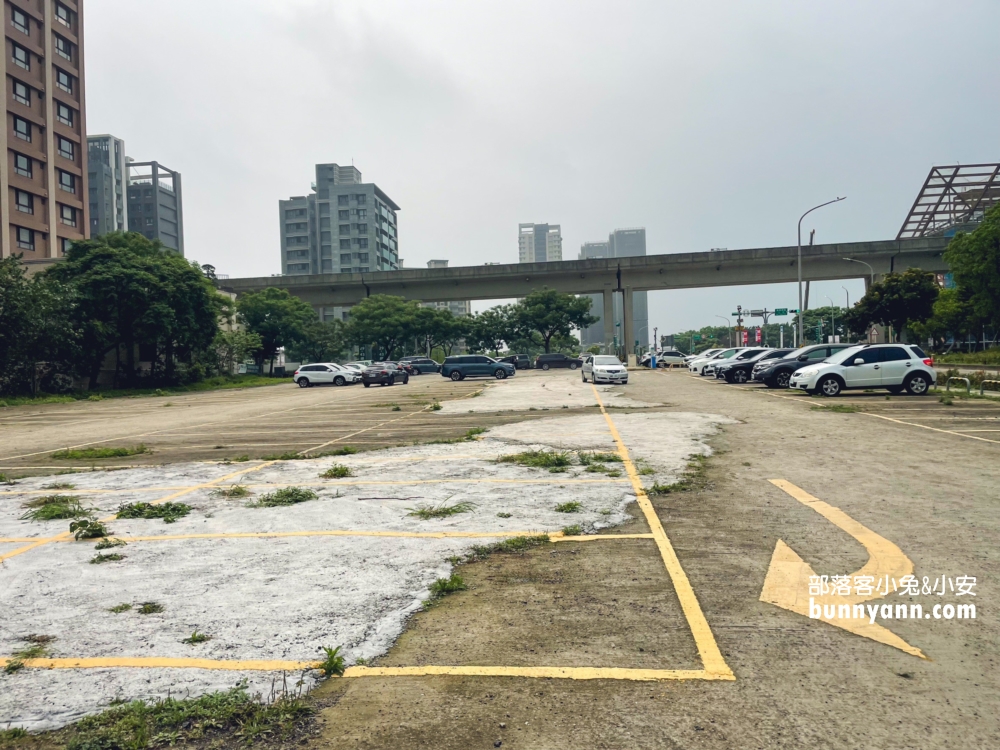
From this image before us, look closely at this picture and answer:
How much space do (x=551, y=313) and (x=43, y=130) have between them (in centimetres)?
4690

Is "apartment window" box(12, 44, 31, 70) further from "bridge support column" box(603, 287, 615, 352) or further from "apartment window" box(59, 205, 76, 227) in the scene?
"bridge support column" box(603, 287, 615, 352)

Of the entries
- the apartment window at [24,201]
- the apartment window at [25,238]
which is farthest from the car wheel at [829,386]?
the apartment window at [24,201]

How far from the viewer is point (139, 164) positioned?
416ft

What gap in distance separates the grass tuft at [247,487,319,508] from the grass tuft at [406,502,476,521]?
4.55 feet

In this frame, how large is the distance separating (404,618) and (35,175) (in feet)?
211

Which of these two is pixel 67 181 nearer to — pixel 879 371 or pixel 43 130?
pixel 43 130

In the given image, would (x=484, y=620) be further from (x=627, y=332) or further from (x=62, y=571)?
(x=627, y=332)

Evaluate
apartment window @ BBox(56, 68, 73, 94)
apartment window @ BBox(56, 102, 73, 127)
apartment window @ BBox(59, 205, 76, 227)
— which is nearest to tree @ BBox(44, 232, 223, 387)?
apartment window @ BBox(59, 205, 76, 227)

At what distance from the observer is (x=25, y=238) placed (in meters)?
52.8

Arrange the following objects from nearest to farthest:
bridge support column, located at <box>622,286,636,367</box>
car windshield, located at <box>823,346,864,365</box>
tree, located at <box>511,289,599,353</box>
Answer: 1. car windshield, located at <box>823,346,864,365</box>
2. bridge support column, located at <box>622,286,636,367</box>
3. tree, located at <box>511,289,599,353</box>

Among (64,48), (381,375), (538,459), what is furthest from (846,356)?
(64,48)

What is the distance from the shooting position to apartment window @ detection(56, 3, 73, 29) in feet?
187

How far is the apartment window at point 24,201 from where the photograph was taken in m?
51.9

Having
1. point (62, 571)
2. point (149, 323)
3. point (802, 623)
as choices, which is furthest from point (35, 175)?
point (802, 623)
